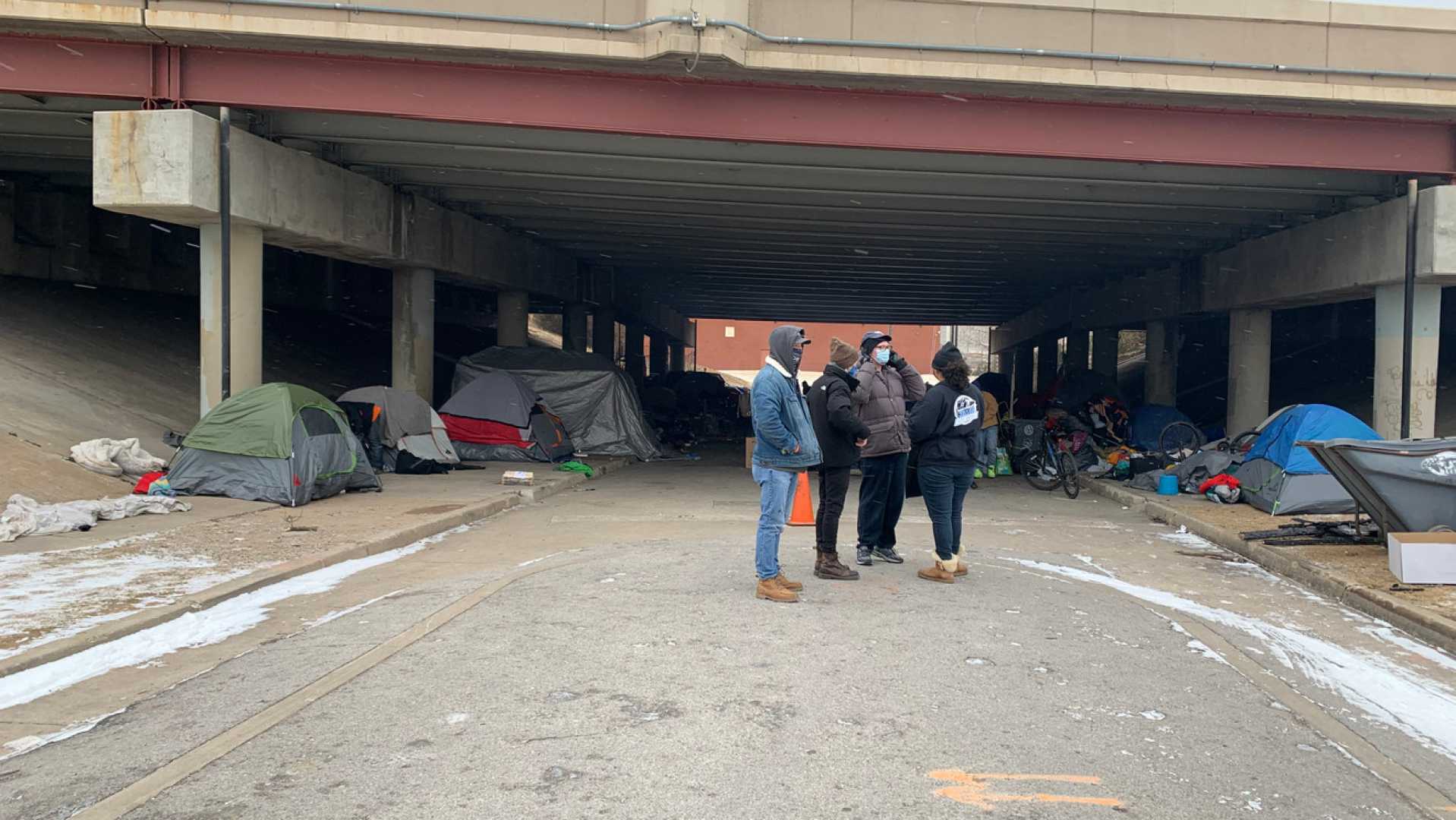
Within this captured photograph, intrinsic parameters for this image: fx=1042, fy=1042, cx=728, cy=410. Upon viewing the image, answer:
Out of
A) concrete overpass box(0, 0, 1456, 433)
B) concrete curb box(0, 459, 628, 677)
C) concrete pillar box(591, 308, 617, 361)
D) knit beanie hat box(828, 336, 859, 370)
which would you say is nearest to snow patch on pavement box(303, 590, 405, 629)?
concrete curb box(0, 459, 628, 677)

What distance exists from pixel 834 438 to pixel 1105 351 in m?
33.9

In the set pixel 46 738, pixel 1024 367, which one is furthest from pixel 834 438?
pixel 1024 367

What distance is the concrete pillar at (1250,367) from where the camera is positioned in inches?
966

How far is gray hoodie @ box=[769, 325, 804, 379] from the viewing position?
7695mm

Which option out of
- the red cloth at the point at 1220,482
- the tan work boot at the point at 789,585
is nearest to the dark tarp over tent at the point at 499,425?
the red cloth at the point at 1220,482

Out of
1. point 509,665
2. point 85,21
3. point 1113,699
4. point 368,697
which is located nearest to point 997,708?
point 1113,699

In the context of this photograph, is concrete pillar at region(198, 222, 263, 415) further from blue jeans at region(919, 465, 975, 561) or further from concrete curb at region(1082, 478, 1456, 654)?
concrete curb at region(1082, 478, 1456, 654)

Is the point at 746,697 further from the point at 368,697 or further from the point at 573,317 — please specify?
the point at 573,317

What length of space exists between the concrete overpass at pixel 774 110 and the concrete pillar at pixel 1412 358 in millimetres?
82

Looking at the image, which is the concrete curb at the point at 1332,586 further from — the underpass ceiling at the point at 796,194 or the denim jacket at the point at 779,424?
the underpass ceiling at the point at 796,194

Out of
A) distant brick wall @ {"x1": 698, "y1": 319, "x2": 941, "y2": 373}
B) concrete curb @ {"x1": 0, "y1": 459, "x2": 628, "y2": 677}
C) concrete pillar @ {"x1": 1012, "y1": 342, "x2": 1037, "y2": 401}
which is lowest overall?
concrete curb @ {"x1": 0, "y1": 459, "x2": 628, "y2": 677}

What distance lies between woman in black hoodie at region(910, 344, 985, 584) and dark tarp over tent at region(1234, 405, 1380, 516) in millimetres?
6759

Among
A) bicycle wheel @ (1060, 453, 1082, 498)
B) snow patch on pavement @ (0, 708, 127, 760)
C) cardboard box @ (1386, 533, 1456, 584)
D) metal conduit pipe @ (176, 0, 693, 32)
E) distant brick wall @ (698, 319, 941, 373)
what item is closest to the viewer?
snow patch on pavement @ (0, 708, 127, 760)

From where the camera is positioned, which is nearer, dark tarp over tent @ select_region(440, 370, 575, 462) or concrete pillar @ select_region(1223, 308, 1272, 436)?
dark tarp over tent @ select_region(440, 370, 575, 462)
